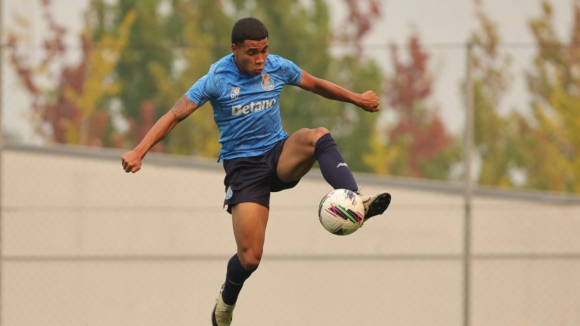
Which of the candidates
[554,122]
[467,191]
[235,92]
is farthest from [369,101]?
[554,122]

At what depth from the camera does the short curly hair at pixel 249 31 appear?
230 inches

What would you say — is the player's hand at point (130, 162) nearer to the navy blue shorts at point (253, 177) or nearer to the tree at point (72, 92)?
the navy blue shorts at point (253, 177)

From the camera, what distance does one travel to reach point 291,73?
20.7ft

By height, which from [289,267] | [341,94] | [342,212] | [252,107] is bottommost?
[289,267]

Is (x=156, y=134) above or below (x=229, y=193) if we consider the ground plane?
above

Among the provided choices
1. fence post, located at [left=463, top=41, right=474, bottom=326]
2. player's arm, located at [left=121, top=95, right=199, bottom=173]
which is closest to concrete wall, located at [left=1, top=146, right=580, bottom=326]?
fence post, located at [left=463, top=41, right=474, bottom=326]

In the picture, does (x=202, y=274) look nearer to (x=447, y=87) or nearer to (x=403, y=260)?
(x=403, y=260)

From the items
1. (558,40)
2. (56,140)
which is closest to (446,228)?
(56,140)

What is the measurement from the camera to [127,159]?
5.40 m

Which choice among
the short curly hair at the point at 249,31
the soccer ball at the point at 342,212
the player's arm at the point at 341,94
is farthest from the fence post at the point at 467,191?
the short curly hair at the point at 249,31

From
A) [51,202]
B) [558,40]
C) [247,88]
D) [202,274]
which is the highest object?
[558,40]

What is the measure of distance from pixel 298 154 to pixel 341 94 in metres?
0.55

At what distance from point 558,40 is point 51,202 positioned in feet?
36.4

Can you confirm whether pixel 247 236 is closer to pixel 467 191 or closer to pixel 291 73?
pixel 291 73
